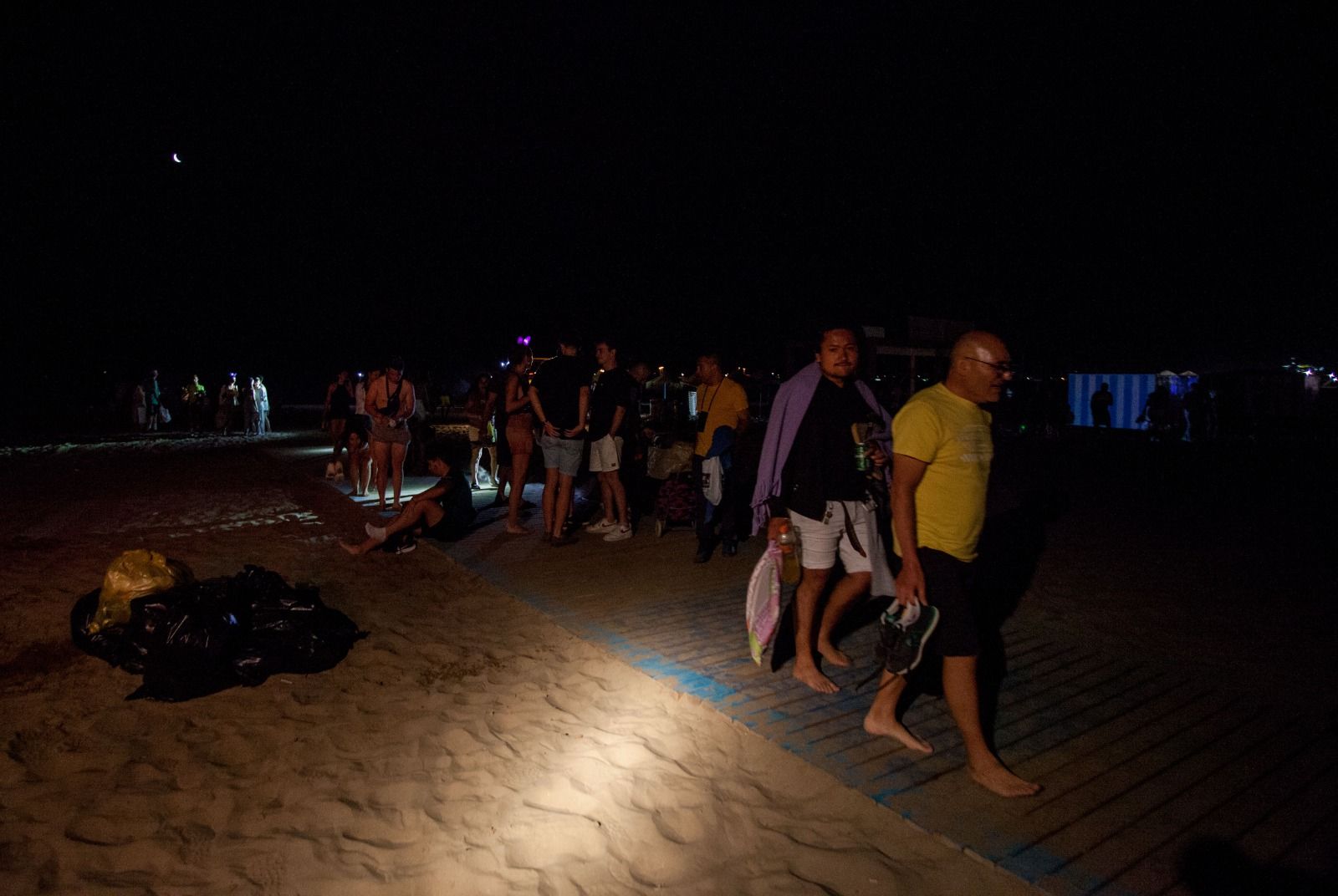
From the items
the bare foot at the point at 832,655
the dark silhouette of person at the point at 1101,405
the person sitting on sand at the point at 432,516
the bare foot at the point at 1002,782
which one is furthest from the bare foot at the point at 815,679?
the dark silhouette of person at the point at 1101,405

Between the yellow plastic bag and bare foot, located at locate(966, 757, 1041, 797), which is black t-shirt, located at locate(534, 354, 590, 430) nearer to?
the yellow plastic bag

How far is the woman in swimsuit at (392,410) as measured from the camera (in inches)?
362

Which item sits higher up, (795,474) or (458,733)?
(795,474)

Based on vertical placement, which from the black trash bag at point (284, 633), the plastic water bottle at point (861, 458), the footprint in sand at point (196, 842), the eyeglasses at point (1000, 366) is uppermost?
the eyeglasses at point (1000, 366)

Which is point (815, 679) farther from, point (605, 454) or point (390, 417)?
point (390, 417)

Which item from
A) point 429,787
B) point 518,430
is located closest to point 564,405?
point 518,430

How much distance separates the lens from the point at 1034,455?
1912 centimetres

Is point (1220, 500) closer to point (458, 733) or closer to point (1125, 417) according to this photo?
point (458, 733)

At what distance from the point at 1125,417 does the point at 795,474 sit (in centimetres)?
3209

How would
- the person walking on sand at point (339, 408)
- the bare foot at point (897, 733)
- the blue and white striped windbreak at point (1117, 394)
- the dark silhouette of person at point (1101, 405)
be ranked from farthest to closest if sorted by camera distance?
the blue and white striped windbreak at point (1117, 394)
the dark silhouette of person at point (1101, 405)
the person walking on sand at point (339, 408)
the bare foot at point (897, 733)

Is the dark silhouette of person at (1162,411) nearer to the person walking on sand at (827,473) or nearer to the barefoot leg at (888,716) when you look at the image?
the person walking on sand at (827,473)

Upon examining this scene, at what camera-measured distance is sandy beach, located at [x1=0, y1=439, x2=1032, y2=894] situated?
2.71 m

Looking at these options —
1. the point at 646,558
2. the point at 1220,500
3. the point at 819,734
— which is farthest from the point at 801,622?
the point at 1220,500

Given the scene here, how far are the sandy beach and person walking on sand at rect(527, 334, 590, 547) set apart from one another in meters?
2.48
